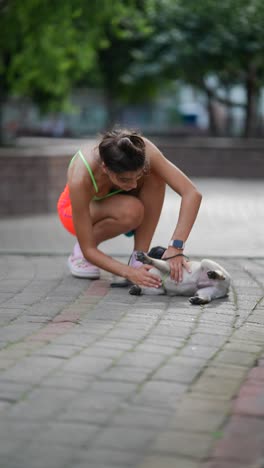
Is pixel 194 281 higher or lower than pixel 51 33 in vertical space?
lower

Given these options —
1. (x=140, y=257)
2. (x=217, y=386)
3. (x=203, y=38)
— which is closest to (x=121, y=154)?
(x=140, y=257)

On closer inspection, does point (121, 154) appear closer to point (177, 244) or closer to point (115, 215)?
point (177, 244)

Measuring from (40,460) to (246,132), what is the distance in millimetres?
19138

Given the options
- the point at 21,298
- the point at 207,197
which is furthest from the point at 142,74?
the point at 21,298

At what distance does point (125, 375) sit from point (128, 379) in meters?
0.05

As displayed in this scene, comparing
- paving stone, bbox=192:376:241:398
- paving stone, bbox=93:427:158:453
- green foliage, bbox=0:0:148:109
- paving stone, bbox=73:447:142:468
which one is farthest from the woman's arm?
green foliage, bbox=0:0:148:109

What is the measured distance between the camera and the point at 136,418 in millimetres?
3621

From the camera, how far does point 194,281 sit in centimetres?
587

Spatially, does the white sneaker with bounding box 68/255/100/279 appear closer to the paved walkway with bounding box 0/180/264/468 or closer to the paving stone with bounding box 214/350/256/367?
the paved walkway with bounding box 0/180/264/468

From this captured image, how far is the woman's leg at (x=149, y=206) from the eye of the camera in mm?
6418

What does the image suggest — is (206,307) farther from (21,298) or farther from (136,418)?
(136,418)

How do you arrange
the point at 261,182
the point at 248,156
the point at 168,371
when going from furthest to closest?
the point at 248,156
the point at 261,182
the point at 168,371

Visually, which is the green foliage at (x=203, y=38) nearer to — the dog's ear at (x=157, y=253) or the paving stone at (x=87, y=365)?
the dog's ear at (x=157, y=253)

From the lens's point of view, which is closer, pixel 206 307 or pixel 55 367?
pixel 55 367
